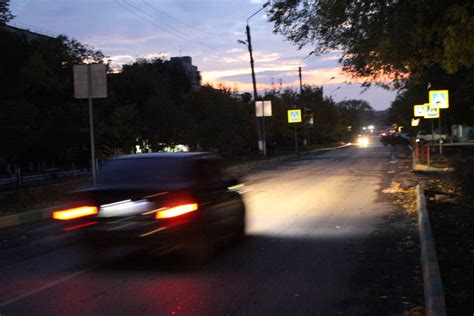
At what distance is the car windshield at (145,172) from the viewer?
750 centimetres

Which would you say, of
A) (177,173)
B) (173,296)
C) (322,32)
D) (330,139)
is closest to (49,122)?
(322,32)

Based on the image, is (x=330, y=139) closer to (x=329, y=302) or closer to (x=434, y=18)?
(x=434, y=18)

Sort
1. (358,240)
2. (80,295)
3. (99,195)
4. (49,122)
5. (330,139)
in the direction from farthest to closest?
(330,139) → (49,122) → (358,240) → (99,195) → (80,295)

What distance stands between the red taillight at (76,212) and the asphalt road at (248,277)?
2.42ft

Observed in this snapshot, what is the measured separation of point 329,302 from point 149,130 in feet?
97.0

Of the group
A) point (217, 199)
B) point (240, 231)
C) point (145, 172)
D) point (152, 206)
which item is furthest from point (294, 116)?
point (152, 206)

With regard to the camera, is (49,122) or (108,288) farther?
(49,122)

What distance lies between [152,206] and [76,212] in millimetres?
1123

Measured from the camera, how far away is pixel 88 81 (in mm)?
14398

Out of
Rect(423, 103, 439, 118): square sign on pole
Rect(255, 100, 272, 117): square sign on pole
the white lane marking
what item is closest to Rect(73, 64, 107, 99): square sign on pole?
the white lane marking

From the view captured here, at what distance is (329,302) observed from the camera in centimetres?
559

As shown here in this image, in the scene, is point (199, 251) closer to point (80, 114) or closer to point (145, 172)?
point (145, 172)

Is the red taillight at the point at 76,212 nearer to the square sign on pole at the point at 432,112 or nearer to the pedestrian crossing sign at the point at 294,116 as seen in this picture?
the square sign on pole at the point at 432,112

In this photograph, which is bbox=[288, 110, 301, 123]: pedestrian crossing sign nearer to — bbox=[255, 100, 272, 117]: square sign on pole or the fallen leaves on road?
bbox=[255, 100, 272, 117]: square sign on pole
